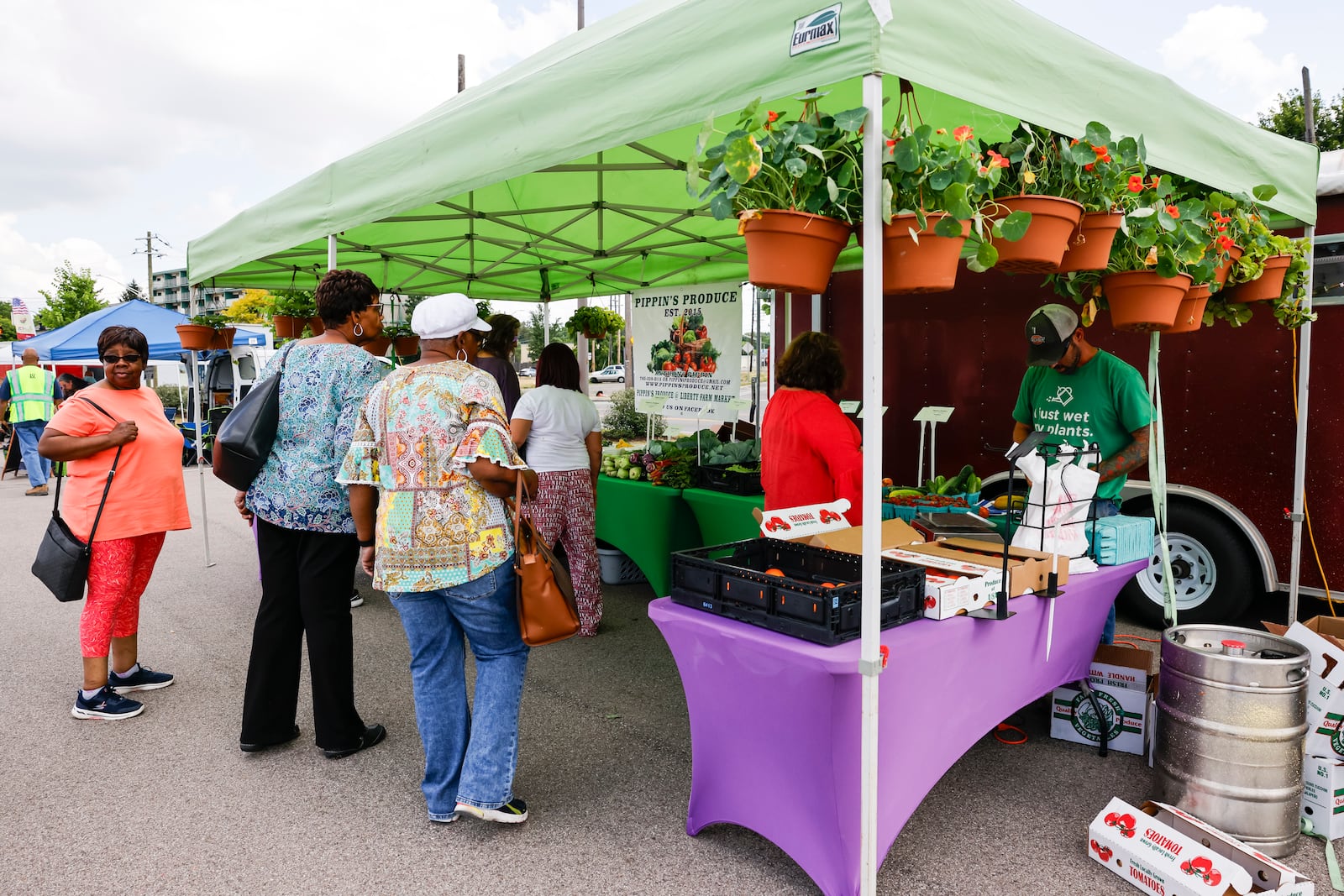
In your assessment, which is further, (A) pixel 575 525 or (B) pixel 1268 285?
(A) pixel 575 525

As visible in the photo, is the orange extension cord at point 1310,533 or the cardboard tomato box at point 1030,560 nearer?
the cardboard tomato box at point 1030,560

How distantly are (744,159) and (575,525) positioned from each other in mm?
3109

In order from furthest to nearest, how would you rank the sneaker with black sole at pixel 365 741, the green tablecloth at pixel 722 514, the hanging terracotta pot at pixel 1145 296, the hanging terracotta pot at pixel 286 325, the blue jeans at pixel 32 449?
the blue jeans at pixel 32 449
the hanging terracotta pot at pixel 286 325
the green tablecloth at pixel 722 514
the sneaker with black sole at pixel 365 741
the hanging terracotta pot at pixel 1145 296

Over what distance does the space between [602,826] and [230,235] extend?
393 cm

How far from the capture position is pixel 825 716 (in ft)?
7.23

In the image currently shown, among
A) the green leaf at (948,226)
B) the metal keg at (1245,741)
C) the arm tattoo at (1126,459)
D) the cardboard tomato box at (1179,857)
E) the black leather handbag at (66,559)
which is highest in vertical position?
the green leaf at (948,226)

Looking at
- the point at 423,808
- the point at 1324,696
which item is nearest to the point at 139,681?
the point at 423,808

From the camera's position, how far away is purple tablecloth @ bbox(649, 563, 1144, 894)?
7.22 ft

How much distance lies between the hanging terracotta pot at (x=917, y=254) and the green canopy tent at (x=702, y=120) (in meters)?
0.09

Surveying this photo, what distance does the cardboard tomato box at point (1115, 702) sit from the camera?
329 cm

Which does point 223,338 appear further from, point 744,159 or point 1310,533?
point 1310,533

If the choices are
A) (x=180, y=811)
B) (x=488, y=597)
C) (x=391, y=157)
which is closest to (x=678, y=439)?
(x=391, y=157)

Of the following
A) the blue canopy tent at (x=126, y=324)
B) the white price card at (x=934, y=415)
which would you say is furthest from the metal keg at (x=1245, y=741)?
the blue canopy tent at (x=126, y=324)

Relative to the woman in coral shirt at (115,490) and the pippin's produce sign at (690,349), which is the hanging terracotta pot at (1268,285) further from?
the woman in coral shirt at (115,490)
